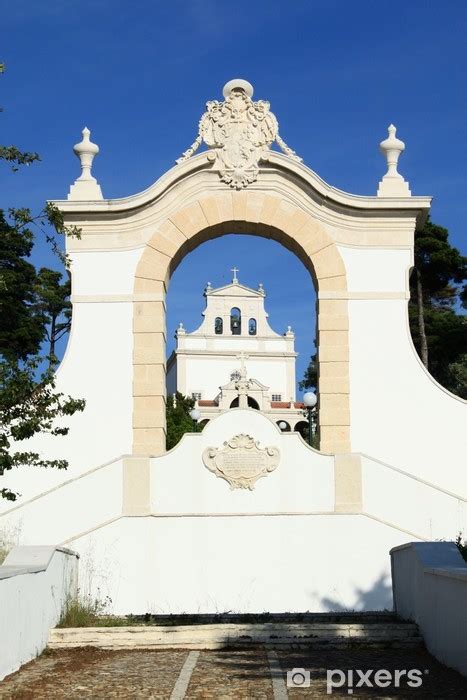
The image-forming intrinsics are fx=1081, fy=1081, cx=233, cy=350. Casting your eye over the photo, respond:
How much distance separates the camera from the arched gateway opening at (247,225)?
17125mm

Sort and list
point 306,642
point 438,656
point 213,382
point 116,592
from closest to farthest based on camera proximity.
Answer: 1. point 438,656
2. point 306,642
3. point 116,592
4. point 213,382

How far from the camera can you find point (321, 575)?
16.2 metres

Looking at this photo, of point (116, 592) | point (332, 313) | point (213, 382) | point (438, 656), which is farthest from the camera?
point (213, 382)

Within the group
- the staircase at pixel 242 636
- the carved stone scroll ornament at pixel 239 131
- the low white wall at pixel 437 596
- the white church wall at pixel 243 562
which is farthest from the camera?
the carved stone scroll ornament at pixel 239 131

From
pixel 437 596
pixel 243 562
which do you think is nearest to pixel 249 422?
pixel 243 562

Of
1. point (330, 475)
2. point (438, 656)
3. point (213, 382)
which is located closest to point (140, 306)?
point (330, 475)

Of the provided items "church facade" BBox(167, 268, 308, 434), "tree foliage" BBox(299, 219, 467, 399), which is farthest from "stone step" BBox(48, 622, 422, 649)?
"church facade" BBox(167, 268, 308, 434)

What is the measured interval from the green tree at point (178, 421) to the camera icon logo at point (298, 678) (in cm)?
3105

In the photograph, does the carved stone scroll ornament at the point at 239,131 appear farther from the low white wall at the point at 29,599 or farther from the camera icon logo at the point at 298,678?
the camera icon logo at the point at 298,678

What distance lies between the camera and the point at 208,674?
9211 mm

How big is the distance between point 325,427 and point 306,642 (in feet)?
20.3

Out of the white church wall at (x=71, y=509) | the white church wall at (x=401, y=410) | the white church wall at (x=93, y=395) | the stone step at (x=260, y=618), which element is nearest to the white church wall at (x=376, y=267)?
the white church wall at (x=401, y=410)

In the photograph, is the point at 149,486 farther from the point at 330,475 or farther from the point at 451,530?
the point at 451,530

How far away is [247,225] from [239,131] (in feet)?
4.98
